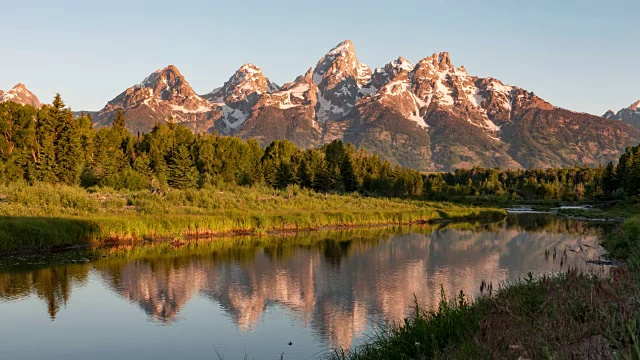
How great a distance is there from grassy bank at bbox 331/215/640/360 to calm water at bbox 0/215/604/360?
1.10 metres

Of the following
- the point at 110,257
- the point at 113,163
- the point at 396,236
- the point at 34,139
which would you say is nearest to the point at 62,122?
A: the point at 34,139

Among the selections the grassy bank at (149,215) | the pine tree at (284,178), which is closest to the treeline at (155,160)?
the pine tree at (284,178)

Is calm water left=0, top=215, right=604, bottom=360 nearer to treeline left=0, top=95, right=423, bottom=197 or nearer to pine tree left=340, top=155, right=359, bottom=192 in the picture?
treeline left=0, top=95, right=423, bottom=197

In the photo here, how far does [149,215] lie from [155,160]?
157 feet

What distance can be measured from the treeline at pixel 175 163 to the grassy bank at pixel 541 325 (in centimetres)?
6490

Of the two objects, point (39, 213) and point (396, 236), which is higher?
point (39, 213)

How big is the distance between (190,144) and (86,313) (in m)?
95.6

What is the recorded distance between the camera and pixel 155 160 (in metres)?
97.9

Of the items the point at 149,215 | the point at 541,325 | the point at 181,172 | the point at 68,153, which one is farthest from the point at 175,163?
the point at 541,325

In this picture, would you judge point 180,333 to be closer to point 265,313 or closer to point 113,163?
point 265,313

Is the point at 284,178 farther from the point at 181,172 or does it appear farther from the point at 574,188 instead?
the point at 574,188

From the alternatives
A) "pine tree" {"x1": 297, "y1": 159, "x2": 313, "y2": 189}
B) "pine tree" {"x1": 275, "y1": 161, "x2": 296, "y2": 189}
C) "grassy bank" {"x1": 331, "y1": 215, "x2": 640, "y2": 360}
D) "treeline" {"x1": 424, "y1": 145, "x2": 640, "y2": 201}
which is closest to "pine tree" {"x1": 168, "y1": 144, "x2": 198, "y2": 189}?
"pine tree" {"x1": 275, "y1": 161, "x2": 296, "y2": 189}

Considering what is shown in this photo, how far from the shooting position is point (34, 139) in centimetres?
7194

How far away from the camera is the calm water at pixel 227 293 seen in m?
20.1
